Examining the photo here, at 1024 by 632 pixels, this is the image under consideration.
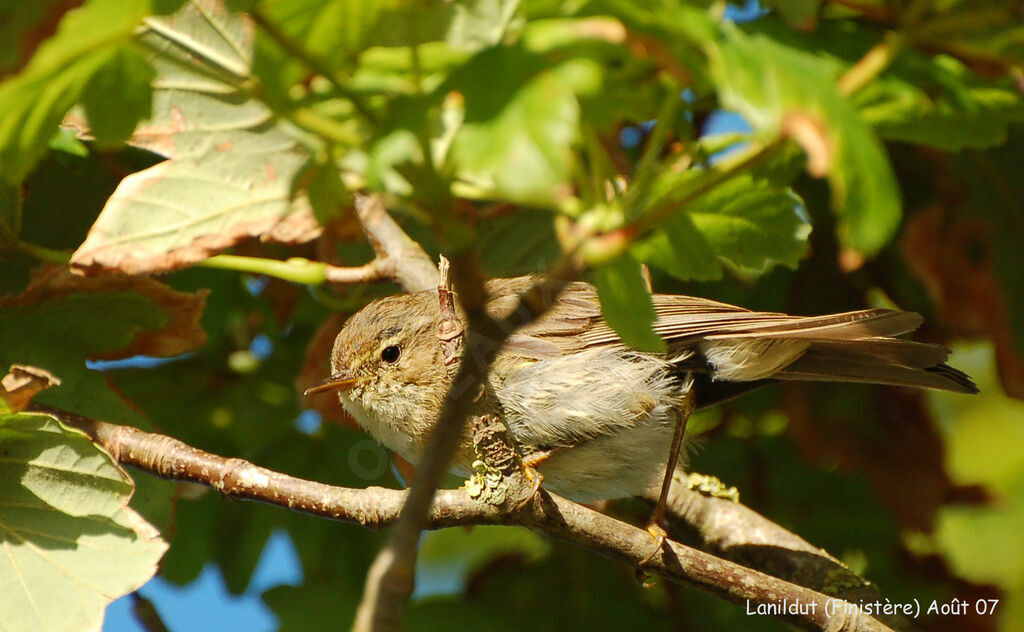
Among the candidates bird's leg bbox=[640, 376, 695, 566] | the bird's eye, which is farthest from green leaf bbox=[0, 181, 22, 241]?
bird's leg bbox=[640, 376, 695, 566]

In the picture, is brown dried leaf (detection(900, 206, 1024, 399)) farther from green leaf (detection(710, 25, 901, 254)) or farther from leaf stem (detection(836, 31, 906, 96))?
green leaf (detection(710, 25, 901, 254))

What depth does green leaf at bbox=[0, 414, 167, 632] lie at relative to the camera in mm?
2301

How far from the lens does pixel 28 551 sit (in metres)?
2.34

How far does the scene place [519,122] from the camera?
1263 mm

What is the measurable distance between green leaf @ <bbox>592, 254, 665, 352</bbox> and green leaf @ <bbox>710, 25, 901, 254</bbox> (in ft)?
1.17

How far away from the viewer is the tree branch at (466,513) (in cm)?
233

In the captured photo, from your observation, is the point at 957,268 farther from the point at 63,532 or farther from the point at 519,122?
the point at 63,532

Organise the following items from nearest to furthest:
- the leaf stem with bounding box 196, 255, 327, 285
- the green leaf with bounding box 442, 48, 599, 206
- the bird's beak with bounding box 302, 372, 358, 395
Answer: the green leaf with bounding box 442, 48, 599, 206
the leaf stem with bounding box 196, 255, 327, 285
the bird's beak with bounding box 302, 372, 358, 395

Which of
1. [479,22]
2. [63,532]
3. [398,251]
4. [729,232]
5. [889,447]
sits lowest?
[889,447]

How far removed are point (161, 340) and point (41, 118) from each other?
4.75 ft

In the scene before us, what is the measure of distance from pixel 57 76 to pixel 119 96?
0.35ft

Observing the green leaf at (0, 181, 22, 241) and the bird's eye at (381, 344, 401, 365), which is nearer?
the green leaf at (0, 181, 22, 241)

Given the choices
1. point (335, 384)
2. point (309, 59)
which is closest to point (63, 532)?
point (335, 384)

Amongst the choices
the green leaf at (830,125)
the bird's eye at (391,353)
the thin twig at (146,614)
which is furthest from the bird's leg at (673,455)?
the green leaf at (830,125)
